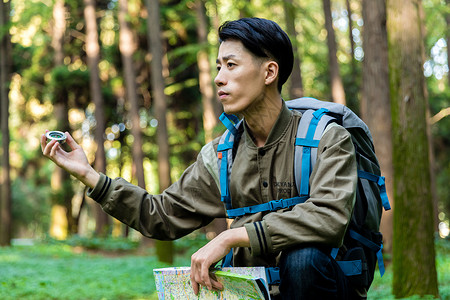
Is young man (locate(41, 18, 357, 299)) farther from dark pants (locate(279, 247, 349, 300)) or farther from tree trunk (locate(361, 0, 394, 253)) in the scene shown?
tree trunk (locate(361, 0, 394, 253))

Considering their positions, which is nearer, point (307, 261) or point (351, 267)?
point (307, 261)

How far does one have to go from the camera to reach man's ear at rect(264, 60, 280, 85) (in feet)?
8.50

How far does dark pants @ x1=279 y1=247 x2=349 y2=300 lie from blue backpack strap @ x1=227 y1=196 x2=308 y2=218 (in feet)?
0.90

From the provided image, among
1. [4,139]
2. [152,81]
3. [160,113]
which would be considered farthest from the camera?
[4,139]

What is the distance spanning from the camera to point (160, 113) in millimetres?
11641

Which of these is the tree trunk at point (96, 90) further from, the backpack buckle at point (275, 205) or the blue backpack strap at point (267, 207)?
the backpack buckle at point (275, 205)

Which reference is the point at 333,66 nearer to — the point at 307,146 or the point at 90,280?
the point at 90,280

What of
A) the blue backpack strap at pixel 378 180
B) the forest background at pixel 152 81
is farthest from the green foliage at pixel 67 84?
the blue backpack strap at pixel 378 180

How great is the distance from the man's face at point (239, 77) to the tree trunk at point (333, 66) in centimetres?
1220

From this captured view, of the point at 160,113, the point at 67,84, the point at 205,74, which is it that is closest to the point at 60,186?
the point at 67,84

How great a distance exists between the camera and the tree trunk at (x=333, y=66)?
48.5ft

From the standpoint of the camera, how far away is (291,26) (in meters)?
13.9

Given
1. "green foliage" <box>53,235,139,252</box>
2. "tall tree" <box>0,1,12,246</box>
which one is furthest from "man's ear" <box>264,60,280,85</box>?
"tall tree" <box>0,1,12,246</box>

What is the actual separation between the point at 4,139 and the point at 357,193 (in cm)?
1524
